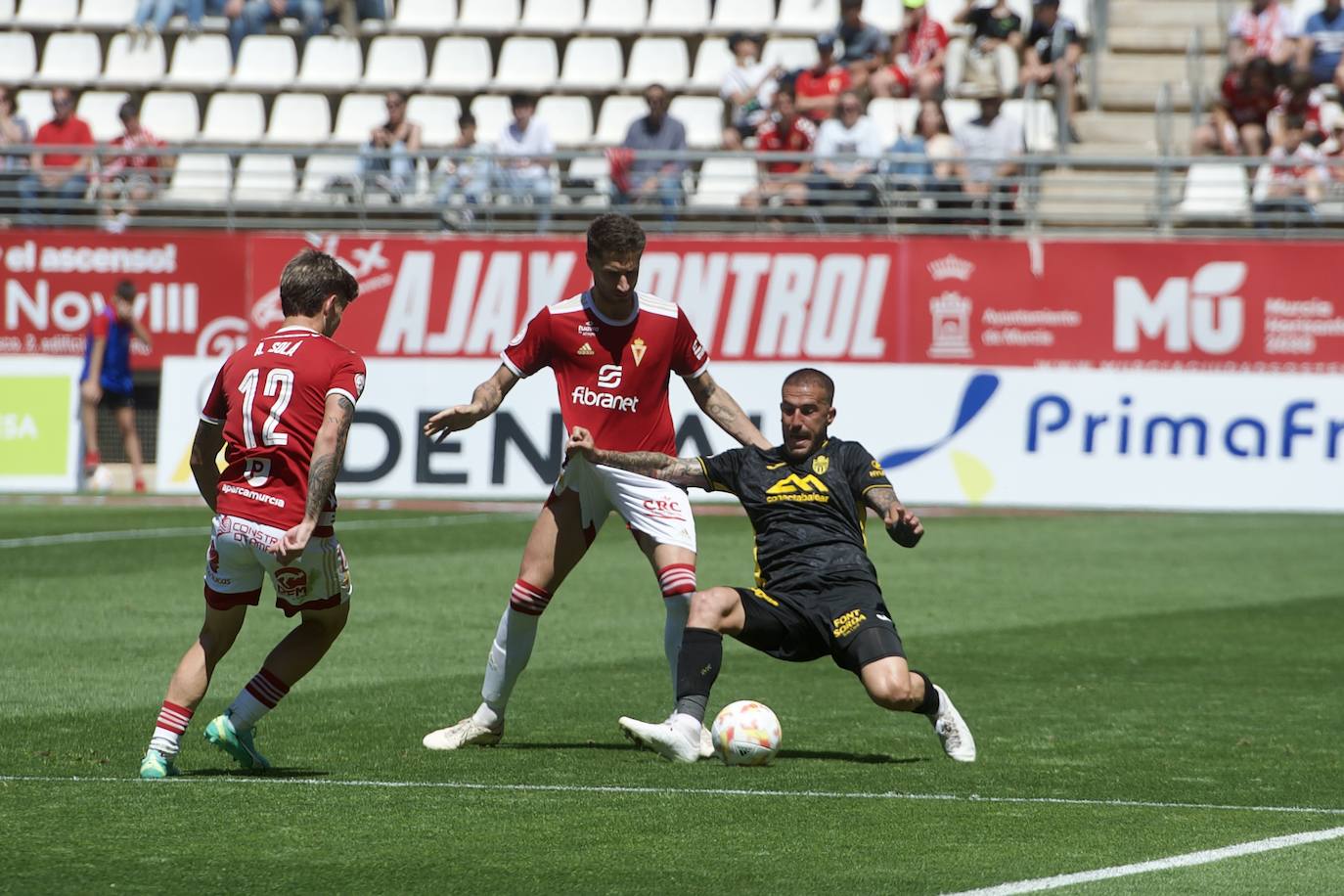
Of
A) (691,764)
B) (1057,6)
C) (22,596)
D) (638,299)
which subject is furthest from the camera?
(1057,6)

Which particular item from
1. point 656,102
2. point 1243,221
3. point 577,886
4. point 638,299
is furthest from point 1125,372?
point 577,886

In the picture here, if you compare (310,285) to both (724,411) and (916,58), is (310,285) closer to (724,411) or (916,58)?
(724,411)

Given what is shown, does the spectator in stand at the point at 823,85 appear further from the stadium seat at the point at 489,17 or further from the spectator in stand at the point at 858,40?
the stadium seat at the point at 489,17

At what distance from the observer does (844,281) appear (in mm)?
23906

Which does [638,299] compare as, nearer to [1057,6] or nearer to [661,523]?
[661,523]

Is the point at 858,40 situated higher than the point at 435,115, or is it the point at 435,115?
the point at 858,40

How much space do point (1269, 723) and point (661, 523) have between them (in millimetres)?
3103

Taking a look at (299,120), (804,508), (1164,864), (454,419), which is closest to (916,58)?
(299,120)

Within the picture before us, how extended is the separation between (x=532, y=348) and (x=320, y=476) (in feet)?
5.79

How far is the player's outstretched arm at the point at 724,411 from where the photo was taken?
9062mm

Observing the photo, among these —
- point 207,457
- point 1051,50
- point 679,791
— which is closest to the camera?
point 679,791

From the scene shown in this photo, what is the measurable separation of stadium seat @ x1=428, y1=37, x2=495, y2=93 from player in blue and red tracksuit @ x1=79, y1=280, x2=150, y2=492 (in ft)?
25.0

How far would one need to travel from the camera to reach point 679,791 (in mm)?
7758

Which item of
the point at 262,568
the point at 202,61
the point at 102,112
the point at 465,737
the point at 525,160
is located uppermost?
the point at 202,61
